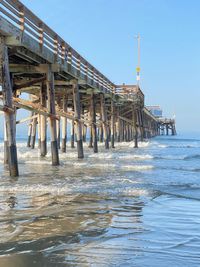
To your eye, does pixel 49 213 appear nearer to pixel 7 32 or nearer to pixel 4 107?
pixel 4 107

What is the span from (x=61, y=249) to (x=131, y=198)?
3567 mm

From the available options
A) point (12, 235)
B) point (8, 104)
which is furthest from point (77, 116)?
point (12, 235)

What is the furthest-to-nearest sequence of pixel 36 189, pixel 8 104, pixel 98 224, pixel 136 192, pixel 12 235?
pixel 8 104
pixel 36 189
pixel 136 192
pixel 98 224
pixel 12 235

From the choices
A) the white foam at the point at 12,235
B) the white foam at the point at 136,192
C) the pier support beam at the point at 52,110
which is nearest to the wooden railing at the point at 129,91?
the pier support beam at the point at 52,110

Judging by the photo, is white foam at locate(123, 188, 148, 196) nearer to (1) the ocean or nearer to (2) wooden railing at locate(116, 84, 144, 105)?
(1) the ocean

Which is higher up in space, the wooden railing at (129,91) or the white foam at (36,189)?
the wooden railing at (129,91)

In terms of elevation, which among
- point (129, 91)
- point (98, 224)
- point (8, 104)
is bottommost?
point (98, 224)

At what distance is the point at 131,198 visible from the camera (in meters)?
7.93

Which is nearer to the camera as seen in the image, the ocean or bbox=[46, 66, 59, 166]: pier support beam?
the ocean

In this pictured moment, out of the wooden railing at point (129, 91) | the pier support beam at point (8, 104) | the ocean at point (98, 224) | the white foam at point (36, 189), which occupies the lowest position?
the ocean at point (98, 224)

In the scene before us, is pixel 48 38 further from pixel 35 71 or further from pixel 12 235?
pixel 12 235

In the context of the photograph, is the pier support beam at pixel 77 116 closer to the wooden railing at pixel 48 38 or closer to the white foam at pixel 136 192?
the wooden railing at pixel 48 38

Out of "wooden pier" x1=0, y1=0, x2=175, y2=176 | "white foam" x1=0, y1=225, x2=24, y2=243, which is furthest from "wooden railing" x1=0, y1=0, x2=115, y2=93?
"white foam" x1=0, y1=225, x2=24, y2=243

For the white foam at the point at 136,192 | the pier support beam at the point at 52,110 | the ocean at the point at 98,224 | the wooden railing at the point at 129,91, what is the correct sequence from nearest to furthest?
the ocean at the point at 98,224 → the white foam at the point at 136,192 → the pier support beam at the point at 52,110 → the wooden railing at the point at 129,91
